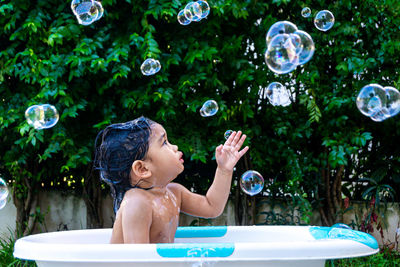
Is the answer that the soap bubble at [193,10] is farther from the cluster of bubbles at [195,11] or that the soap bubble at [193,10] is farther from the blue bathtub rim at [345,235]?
the blue bathtub rim at [345,235]

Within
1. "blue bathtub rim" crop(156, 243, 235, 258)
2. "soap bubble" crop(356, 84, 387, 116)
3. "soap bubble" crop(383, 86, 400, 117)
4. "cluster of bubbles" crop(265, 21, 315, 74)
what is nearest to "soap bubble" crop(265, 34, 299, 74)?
"cluster of bubbles" crop(265, 21, 315, 74)

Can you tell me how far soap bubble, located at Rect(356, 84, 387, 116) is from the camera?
7.99ft

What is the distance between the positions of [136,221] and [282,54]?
45.9 inches

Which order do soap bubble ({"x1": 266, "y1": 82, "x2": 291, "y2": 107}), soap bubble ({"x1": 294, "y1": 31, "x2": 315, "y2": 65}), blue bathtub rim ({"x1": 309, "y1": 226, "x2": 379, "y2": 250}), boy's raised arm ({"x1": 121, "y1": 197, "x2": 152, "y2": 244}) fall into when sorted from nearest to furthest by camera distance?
blue bathtub rim ({"x1": 309, "y1": 226, "x2": 379, "y2": 250}) < boy's raised arm ({"x1": 121, "y1": 197, "x2": 152, "y2": 244}) < soap bubble ({"x1": 294, "y1": 31, "x2": 315, "y2": 65}) < soap bubble ({"x1": 266, "y1": 82, "x2": 291, "y2": 107})

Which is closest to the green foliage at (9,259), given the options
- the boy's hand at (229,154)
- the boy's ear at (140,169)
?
the boy's ear at (140,169)

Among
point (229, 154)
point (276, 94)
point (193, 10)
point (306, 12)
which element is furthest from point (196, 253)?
point (306, 12)

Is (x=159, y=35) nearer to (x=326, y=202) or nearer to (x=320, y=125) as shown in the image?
(x=320, y=125)

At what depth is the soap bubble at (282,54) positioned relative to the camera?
244 cm

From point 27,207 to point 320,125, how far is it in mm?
2468

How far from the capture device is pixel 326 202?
3.91 metres

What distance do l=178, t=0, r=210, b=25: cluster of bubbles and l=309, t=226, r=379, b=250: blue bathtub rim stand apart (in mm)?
1430

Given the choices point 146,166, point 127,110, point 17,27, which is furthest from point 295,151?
point 17,27

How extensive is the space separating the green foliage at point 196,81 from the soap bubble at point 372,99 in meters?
0.86

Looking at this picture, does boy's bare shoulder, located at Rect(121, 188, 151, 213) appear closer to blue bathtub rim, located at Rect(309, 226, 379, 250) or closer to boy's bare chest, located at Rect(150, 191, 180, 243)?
boy's bare chest, located at Rect(150, 191, 180, 243)
